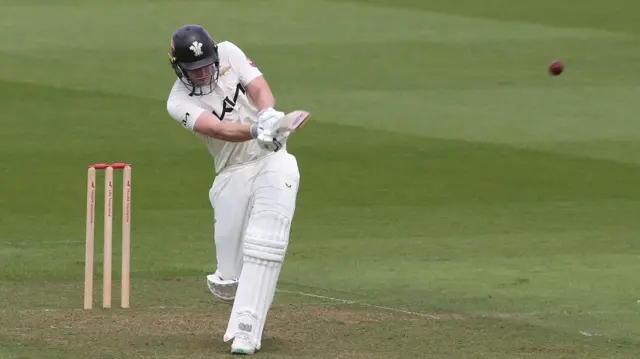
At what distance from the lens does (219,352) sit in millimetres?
6254

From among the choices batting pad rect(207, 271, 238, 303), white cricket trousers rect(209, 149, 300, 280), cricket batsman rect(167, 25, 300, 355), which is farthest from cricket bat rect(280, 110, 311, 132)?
batting pad rect(207, 271, 238, 303)

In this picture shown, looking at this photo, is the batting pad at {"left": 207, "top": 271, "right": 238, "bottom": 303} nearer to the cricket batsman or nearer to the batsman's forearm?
the cricket batsman

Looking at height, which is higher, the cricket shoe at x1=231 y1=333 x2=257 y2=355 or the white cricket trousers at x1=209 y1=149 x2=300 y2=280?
the white cricket trousers at x1=209 y1=149 x2=300 y2=280

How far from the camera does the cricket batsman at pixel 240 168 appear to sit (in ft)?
20.3

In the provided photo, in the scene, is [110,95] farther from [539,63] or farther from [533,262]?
[533,262]

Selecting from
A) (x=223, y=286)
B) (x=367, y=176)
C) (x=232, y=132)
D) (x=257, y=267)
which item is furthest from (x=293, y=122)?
(x=367, y=176)

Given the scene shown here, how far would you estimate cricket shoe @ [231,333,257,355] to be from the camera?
617cm

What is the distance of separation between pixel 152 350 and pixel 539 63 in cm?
932

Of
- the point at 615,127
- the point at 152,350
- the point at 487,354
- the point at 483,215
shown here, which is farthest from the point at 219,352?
the point at 615,127

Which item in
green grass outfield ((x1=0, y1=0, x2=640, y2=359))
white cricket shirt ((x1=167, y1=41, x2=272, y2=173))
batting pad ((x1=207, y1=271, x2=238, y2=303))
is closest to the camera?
white cricket shirt ((x1=167, y1=41, x2=272, y2=173))

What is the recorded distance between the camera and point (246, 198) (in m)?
6.41

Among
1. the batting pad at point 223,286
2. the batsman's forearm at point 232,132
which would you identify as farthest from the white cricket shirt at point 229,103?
the batting pad at point 223,286

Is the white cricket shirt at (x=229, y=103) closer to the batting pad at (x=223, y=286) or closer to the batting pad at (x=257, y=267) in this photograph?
the batting pad at (x=257, y=267)

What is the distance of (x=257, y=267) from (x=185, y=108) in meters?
0.83
